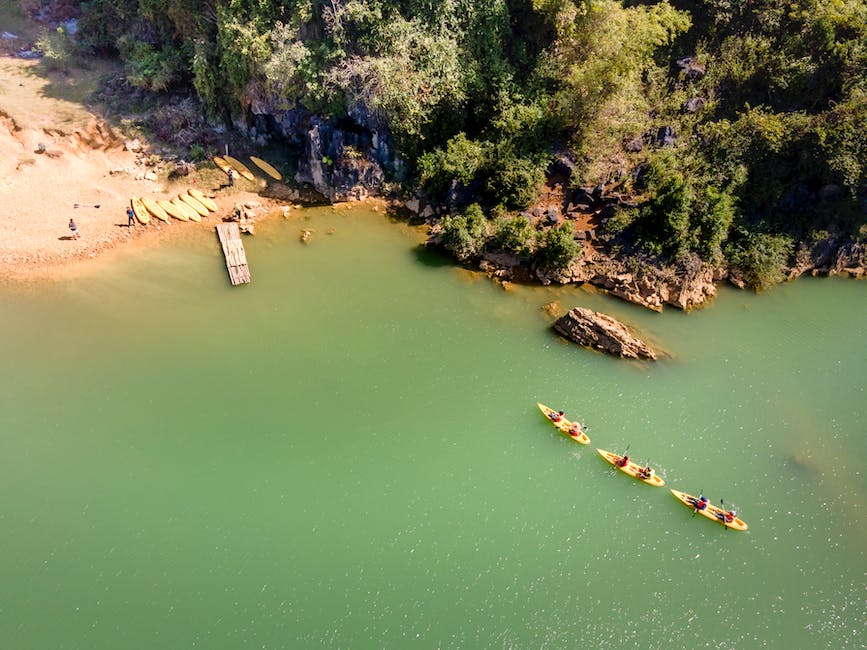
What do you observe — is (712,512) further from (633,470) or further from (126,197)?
(126,197)

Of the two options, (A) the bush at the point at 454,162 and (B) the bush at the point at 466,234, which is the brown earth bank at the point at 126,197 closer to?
(B) the bush at the point at 466,234

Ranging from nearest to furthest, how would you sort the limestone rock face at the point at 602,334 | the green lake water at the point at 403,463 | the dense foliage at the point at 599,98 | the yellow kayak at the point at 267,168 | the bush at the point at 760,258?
the green lake water at the point at 403,463
the limestone rock face at the point at 602,334
the dense foliage at the point at 599,98
the bush at the point at 760,258
the yellow kayak at the point at 267,168

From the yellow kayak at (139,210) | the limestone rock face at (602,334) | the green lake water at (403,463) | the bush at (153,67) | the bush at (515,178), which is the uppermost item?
the bush at (153,67)

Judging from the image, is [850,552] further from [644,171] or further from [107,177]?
[107,177]

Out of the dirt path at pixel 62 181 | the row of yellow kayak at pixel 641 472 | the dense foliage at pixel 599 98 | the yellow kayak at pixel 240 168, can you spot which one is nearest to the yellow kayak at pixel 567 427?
the row of yellow kayak at pixel 641 472

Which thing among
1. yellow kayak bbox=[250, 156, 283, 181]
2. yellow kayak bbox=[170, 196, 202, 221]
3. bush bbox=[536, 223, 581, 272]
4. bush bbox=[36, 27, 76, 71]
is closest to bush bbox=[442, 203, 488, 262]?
bush bbox=[536, 223, 581, 272]

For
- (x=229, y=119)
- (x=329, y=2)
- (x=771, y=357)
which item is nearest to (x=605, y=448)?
(x=771, y=357)
